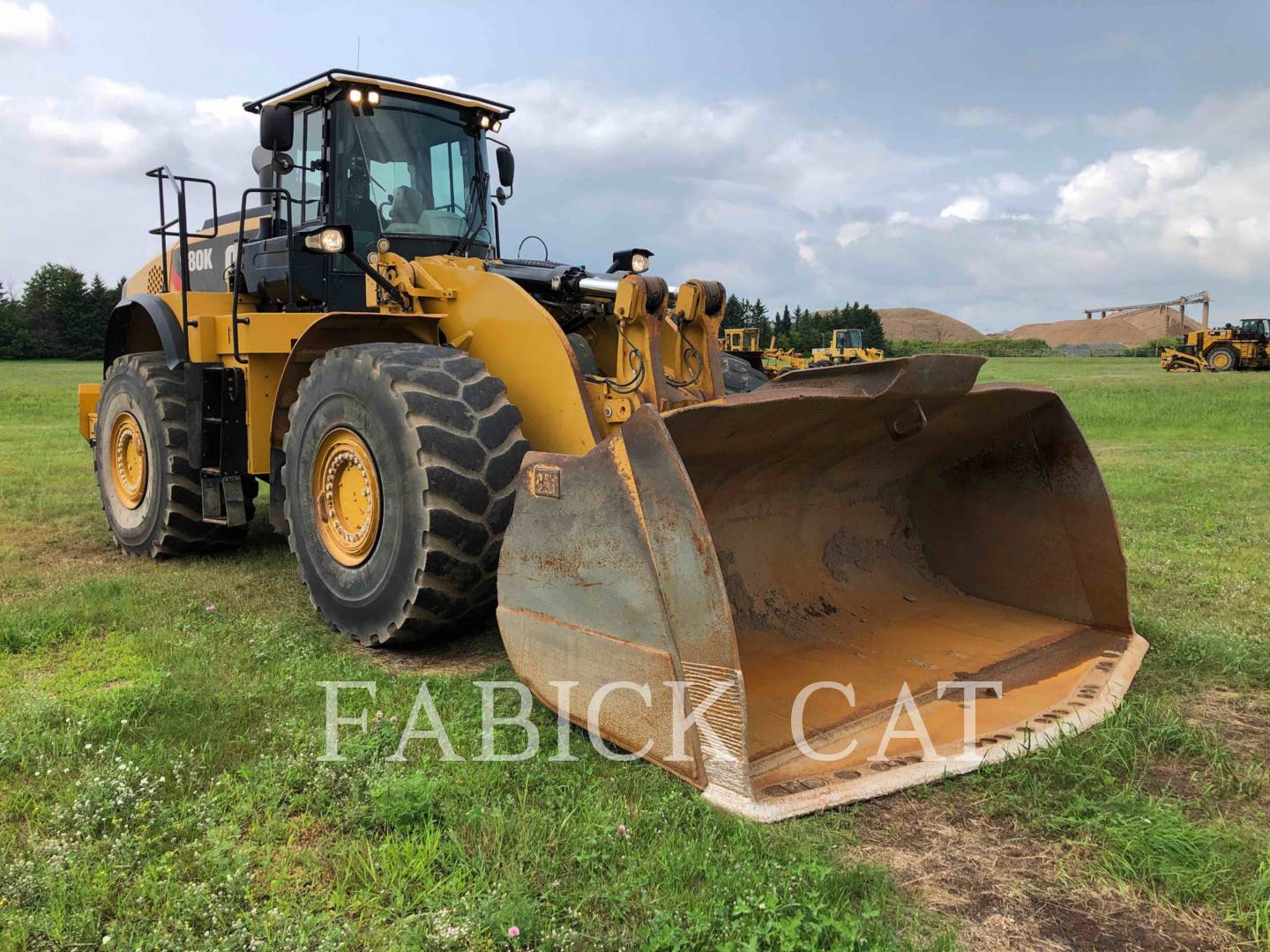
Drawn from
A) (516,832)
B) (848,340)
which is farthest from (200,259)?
(848,340)

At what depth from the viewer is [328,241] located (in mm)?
5008

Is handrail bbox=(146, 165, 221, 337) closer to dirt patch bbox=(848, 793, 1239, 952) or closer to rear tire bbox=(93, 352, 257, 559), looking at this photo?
rear tire bbox=(93, 352, 257, 559)

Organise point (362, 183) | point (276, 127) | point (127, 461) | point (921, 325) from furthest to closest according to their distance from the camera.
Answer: point (921, 325) → point (127, 461) → point (362, 183) → point (276, 127)

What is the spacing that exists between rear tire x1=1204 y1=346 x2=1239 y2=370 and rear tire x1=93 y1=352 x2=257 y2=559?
41048 mm

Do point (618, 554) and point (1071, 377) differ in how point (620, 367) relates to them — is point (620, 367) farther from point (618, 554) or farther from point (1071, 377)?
point (1071, 377)

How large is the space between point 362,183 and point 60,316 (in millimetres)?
58915

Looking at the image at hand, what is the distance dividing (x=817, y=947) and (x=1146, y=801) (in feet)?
4.45

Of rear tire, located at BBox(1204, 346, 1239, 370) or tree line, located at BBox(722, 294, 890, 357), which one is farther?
tree line, located at BBox(722, 294, 890, 357)

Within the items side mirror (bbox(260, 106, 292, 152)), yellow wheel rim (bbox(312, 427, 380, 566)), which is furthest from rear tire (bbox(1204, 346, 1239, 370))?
yellow wheel rim (bbox(312, 427, 380, 566))

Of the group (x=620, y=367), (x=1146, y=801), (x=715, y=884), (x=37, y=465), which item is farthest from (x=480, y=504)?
(x=37, y=465)

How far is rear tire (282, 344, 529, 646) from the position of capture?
4.14m

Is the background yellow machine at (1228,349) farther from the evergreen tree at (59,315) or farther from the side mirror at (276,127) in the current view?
the evergreen tree at (59,315)

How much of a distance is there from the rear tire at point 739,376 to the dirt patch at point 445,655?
2.47 meters

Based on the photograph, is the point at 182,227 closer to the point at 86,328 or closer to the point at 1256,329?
the point at 1256,329
